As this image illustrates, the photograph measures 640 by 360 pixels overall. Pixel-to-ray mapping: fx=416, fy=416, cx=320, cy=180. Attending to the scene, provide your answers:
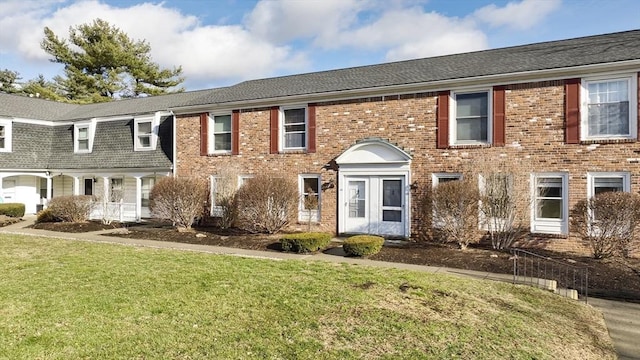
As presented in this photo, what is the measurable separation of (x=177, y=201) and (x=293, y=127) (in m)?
5.24

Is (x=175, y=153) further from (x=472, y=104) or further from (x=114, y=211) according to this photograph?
(x=472, y=104)

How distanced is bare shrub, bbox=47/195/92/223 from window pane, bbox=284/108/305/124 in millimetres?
9338

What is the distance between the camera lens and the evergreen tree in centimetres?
3572

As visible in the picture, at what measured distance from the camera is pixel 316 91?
1561 centimetres

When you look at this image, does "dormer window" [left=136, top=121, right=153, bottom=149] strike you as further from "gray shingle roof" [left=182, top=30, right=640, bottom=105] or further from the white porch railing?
"gray shingle roof" [left=182, top=30, right=640, bottom=105]

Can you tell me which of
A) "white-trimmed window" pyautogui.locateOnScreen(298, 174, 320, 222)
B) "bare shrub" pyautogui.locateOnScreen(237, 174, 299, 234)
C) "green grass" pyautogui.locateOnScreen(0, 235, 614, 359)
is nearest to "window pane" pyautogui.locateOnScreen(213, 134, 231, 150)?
"bare shrub" pyautogui.locateOnScreen(237, 174, 299, 234)

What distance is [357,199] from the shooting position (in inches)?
583

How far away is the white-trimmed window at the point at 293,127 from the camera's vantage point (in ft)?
52.9

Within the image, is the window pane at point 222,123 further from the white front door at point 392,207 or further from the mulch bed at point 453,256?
the white front door at point 392,207

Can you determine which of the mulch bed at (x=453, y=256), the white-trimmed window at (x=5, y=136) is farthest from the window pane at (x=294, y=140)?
the white-trimmed window at (x=5, y=136)

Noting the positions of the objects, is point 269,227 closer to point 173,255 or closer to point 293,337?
point 173,255

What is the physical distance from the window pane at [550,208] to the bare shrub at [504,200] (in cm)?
42

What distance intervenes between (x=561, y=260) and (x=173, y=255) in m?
10.0

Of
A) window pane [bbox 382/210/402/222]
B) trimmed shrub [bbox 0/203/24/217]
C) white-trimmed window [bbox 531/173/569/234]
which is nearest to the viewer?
white-trimmed window [bbox 531/173/569/234]
